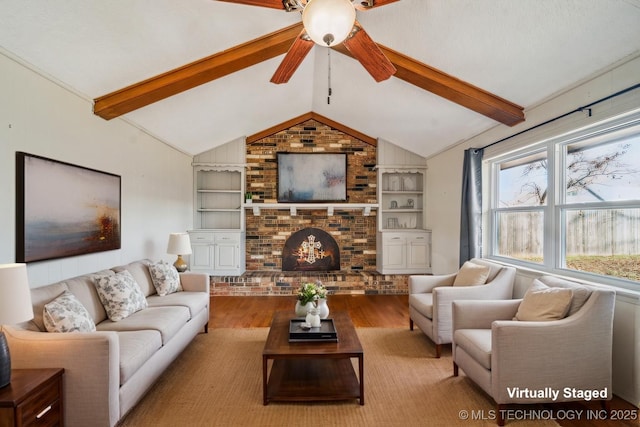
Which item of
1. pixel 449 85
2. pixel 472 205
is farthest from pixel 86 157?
pixel 472 205

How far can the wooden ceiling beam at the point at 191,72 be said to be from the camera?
10.5 ft

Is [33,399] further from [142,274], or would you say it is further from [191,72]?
[191,72]

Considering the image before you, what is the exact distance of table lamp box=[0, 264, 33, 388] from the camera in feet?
5.51

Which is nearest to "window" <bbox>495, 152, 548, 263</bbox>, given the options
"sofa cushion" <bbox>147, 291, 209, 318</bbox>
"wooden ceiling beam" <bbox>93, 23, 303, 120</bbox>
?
"wooden ceiling beam" <bbox>93, 23, 303, 120</bbox>

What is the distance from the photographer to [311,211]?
6.33 metres

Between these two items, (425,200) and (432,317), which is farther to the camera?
(425,200)

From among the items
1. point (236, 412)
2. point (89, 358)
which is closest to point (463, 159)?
point (236, 412)

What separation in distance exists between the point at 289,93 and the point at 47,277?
11.9 feet

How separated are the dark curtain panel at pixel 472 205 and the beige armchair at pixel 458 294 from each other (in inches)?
21.1

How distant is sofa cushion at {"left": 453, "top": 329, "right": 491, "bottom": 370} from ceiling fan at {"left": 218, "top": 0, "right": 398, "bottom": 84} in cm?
209

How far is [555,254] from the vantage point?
3.15m

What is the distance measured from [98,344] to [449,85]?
3649 mm

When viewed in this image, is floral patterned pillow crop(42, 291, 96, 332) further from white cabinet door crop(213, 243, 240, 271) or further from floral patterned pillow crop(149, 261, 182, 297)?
white cabinet door crop(213, 243, 240, 271)

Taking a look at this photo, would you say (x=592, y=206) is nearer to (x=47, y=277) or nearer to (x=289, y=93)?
(x=289, y=93)
